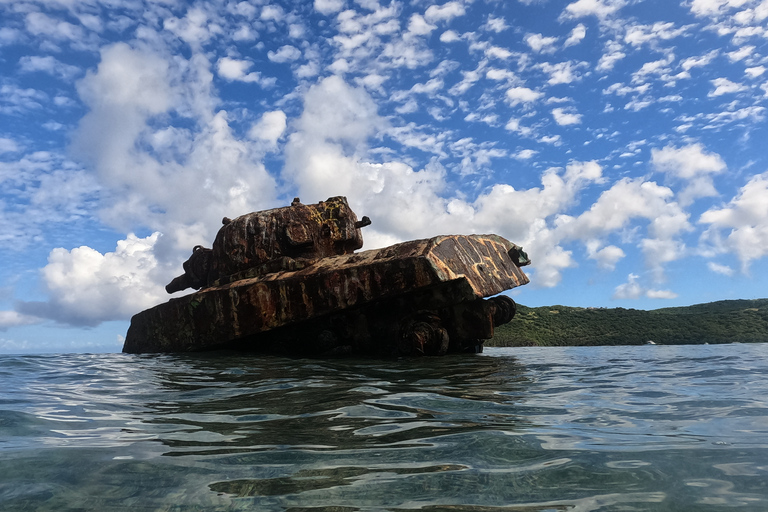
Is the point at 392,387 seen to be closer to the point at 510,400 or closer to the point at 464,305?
the point at 510,400

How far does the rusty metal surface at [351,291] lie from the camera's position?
18.9 ft

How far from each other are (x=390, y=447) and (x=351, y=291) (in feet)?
13.0

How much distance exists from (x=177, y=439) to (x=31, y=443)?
23.4 inches

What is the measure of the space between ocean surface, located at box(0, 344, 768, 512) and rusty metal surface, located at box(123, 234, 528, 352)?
6.57ft

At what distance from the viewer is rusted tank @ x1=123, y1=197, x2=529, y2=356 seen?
590 cm

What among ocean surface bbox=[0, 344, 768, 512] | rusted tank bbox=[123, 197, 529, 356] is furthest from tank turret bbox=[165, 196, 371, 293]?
ocean surface bbox=[0, 344, 768, 512]

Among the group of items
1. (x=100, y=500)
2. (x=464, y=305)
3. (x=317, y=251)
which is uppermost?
(x=317, y=251)

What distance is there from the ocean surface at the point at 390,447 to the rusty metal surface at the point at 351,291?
2003mm

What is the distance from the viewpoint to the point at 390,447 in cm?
195

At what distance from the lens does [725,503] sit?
1.31 meters

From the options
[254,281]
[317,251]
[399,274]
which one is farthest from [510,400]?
[317,251]

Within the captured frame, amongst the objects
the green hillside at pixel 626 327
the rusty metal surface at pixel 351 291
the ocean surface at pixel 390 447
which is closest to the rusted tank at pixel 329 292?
the rusty metal surface at pixel 351 291

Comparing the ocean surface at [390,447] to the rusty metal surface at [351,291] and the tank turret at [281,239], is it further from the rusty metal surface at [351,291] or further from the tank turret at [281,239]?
the tank turret at [281,239]

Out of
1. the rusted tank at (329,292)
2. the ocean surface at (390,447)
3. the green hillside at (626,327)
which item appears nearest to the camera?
the ocean surface at (390,447)
